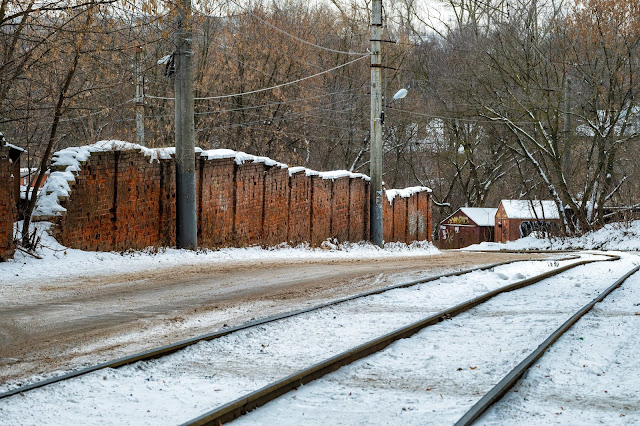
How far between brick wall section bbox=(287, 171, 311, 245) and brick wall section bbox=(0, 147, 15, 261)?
417 inches

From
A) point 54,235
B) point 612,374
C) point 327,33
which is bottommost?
point 612,374

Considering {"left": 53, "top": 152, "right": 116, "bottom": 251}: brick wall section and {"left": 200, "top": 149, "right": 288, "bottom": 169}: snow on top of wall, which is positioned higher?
{"left": 200, "top": 149, "right": 288, "bottom": 169}: snow on top of wall

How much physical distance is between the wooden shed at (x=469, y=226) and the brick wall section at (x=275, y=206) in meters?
39.2

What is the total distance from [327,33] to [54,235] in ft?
117

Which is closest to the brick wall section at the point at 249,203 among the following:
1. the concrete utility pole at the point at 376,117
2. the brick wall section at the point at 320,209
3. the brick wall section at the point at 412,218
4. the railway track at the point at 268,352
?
the brick wall section at the point at 320,209

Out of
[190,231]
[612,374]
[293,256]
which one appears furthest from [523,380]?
[293,256]

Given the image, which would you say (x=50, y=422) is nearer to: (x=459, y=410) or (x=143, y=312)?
(x=459, y=410)

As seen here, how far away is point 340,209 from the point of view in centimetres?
2639

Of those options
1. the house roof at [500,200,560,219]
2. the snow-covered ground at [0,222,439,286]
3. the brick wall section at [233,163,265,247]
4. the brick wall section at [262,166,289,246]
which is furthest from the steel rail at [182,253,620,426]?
the house roof at [500,200,560,219]

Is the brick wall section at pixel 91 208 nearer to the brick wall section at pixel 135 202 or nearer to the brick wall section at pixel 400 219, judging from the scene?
the brick wall section at pixel 135 202

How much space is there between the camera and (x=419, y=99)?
186 ft

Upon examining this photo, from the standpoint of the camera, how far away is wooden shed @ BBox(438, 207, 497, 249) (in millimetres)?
60219

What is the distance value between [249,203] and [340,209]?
6239 mm

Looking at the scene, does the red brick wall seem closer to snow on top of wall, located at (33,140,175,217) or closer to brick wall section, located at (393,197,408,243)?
brick wall section, located at (393,197,408,243)
